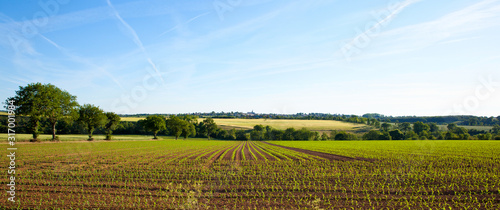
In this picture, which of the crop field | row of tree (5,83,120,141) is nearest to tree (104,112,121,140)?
row of tree (5,83,120,141)

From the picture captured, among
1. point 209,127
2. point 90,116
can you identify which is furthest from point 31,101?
point 209,127

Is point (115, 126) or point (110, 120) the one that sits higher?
point (110, 120)

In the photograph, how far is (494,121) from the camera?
486 feet

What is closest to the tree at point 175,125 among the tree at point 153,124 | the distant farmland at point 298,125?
the tree at point 153,124

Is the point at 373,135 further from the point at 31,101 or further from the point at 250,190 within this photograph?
the point at 31,101

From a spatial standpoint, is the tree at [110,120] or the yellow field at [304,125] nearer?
the tree at [110,120]

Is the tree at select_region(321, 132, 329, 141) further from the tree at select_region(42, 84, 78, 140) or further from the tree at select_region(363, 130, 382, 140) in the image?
the tree at select_region(42, 84, 78, 140)

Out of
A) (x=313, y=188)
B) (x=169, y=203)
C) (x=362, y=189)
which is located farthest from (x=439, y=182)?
(x=169, y=203)

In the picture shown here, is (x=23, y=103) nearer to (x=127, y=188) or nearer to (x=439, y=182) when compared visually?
(x=127, y=188)

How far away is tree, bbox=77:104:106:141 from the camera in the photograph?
68.4 m

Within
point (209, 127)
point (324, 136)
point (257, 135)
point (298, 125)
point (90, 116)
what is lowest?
point (324, 136)

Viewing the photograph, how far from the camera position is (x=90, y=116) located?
69188 mm

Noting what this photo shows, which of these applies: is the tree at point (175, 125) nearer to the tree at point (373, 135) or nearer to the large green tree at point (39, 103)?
the large green tree at point (39, 103)

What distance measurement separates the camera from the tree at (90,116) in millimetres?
68438
